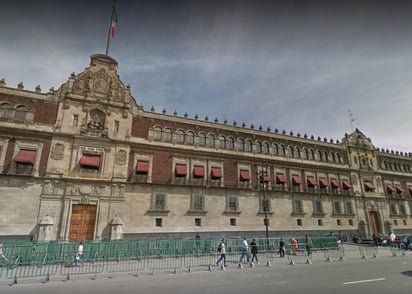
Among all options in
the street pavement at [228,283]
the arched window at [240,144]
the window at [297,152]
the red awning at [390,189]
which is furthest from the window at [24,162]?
the red awning at [390,189]

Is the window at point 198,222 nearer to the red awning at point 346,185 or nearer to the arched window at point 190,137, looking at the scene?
the arched window at point 190,137

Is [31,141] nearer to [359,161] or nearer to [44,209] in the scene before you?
[44,209]

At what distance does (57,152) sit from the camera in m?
20.8

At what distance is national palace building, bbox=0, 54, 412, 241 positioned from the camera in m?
19.6

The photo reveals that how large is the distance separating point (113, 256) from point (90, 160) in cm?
1030

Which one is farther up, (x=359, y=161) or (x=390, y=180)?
(x=359, y=161)

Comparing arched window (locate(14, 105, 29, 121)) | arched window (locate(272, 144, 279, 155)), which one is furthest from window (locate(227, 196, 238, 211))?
arched window (locate(14, 105, 29, 121))

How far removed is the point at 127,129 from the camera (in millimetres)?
24031

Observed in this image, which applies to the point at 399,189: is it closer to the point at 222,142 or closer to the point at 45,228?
the point at 222,142

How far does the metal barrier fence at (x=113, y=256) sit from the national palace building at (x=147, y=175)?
17.8 ft

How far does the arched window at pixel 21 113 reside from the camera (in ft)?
67.3

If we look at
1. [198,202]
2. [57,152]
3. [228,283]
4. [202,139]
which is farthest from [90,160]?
[228,283]

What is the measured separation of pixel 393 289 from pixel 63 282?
13504mm

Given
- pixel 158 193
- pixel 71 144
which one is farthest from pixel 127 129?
pixel 158 193
